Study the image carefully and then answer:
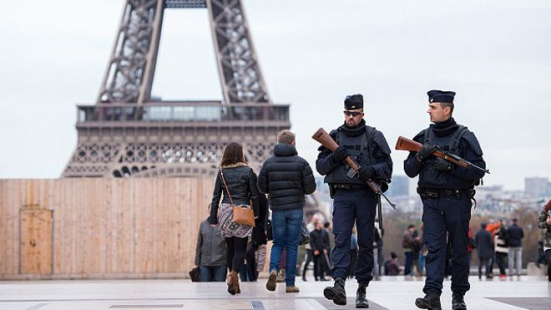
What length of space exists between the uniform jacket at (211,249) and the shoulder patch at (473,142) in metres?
6.86

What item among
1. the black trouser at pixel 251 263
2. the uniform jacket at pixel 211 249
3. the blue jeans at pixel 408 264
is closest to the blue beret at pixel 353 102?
the uniform jacket at pixel 211 249

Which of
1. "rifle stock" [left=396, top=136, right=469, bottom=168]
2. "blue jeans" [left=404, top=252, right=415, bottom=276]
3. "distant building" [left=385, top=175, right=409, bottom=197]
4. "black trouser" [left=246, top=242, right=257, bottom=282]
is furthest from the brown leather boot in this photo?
"distant building" [left=385, top=175, right=409, bottom=197]

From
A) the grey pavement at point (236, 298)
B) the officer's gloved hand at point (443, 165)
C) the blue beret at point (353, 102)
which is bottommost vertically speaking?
the grey pavement at point (236, 298)

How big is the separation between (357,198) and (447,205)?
1.08 meters

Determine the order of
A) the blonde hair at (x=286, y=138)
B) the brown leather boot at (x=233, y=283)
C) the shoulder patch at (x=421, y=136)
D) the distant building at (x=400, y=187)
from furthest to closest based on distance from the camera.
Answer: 1. the distant building at (x=400, y=187)
2. the blonde hair at (x=286, y=138)
3. the brown leather boot at (x=233, y=283)
4. the shoulder patch at (x=421, y=136)

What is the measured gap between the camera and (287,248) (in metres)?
12.8

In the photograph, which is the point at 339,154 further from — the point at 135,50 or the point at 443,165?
the point at 135,50

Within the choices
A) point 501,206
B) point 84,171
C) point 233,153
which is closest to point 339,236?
point 233,153

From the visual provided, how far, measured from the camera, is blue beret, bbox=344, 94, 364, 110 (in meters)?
10.9

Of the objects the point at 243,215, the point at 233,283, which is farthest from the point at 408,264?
the point at 233,283

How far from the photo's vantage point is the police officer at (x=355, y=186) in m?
10.9

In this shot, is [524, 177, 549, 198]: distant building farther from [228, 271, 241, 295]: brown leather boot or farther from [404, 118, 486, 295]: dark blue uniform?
[404, 118, 486, 295]: dark blue uniform

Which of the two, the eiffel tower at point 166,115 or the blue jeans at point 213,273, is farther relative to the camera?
the eiffel tower at point 166,115

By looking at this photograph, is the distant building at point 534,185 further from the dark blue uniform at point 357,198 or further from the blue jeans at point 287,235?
the dark blue uniform at point 357,198
